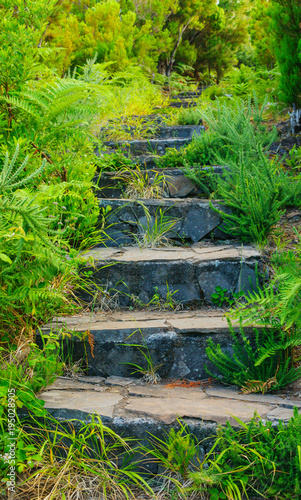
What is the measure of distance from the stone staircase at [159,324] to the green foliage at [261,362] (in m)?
0.07

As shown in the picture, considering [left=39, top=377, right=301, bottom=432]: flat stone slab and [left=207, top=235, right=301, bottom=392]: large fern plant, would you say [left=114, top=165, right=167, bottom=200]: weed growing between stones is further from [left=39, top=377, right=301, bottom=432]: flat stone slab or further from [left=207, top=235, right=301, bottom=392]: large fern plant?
[left=39, top=377, right=301, bottom=432]: flat stone slab

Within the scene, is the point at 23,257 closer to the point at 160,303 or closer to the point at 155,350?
the point at 155,350

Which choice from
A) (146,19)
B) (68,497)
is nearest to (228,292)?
(68,497)

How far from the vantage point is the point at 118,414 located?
6.12 ft

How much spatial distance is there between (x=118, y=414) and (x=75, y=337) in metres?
0.60

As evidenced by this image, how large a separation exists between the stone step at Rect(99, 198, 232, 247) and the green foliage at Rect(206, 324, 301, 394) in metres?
1.39

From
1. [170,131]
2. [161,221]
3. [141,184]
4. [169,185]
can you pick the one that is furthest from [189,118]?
[161,221]

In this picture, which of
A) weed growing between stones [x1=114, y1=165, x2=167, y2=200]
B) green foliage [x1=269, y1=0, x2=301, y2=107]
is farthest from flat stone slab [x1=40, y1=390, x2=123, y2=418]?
green foliage [x1=269, y1=0, x2=301, y2=107]

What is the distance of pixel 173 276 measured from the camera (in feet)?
9.27

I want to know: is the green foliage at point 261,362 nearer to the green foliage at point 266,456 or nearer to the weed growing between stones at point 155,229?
the green foliage at point 266,456

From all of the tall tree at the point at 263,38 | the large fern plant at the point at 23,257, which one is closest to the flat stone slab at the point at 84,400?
the large fern plant at the point at 23,257

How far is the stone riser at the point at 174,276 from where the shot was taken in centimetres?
276

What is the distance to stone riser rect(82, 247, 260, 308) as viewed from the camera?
9.07ft

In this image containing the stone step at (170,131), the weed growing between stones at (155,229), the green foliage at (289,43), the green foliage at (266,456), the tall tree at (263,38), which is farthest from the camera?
the tall tree at (263,38)
